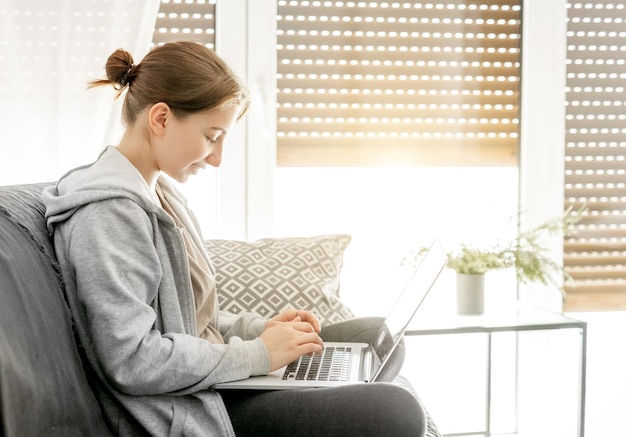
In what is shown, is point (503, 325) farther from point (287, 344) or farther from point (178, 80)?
point (178, 80)

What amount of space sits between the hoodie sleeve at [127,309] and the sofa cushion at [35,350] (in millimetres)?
44

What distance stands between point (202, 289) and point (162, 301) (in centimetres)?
18

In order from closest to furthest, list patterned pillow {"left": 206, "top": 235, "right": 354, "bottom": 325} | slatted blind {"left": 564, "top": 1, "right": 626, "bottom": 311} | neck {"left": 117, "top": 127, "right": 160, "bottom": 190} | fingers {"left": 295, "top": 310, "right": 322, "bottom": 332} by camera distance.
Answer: neck {"left": 117, "top": 127, "right": 160, "bottom": 190} < fingers {"left": 295, "top": 310, "right": 322, "bottom": 332} < patterned pillow {"left": 206, "top": 235, "right": 354, "bottom": 325} < slatted blind {"left": 564, "top": 1, "right": 626, "bottom": 311}

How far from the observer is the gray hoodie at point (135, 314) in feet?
3.86

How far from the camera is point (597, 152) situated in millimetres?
2934

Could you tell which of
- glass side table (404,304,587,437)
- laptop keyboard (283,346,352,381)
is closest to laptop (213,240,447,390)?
laptop keyboard (283,346,352,381)

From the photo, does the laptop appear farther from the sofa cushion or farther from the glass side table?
the glass side table

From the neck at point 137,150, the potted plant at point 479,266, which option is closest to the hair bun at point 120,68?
the neck at point 137,150

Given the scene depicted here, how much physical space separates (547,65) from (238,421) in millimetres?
2095

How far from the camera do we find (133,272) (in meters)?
1.20

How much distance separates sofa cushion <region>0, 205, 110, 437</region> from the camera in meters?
0.94

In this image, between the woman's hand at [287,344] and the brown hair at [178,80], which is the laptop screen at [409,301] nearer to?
the woman's hand at [287,344]

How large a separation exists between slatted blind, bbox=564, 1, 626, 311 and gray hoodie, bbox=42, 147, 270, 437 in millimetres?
1995

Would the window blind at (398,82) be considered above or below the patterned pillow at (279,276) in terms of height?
above
